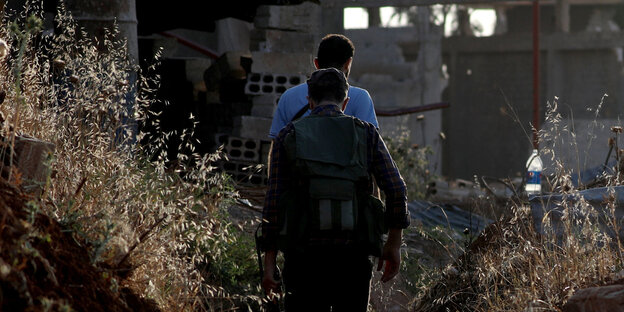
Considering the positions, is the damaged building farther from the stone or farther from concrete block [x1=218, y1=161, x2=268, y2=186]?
the stone

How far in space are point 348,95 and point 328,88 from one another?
651mm

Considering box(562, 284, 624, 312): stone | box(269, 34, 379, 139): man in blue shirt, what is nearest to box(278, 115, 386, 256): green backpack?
box(269, 34, 379, 139): man in blue shirt

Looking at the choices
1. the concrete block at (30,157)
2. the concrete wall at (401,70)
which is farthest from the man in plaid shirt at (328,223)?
the concrete wall at (401,70)

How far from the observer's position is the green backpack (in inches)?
139

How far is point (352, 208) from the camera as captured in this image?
3543mm

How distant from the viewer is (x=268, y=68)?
28.6ft

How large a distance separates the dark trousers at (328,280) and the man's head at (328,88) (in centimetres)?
61

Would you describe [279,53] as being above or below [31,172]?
above

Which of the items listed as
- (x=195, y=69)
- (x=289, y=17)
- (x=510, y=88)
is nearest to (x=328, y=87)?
(x=289, y=17)

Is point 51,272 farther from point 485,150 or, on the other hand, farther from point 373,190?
point 485,150

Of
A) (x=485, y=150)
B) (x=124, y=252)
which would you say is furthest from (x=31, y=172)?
(x=485, y=150)

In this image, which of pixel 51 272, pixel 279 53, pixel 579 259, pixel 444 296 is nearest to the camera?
pixel 51 272

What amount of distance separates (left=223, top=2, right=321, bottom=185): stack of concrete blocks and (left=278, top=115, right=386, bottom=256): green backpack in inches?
195

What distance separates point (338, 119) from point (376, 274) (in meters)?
2.62
